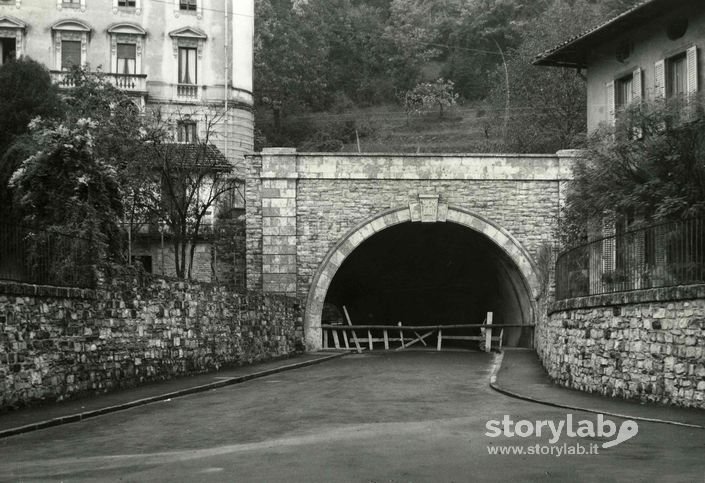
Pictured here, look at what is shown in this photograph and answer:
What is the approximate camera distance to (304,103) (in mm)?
66125

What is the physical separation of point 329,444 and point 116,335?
8403mm

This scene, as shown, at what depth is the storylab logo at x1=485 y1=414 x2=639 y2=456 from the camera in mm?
10602

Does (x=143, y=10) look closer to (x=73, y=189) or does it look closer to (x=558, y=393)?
(x=73, y=189)

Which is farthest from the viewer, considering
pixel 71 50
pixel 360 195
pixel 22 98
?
pixel 71 50

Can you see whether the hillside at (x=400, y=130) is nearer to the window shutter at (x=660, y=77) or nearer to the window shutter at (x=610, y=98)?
the window shutter at (x=610, y=98)

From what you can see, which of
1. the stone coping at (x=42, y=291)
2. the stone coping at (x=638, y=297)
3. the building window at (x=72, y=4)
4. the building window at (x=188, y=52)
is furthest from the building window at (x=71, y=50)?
the stone coping at (x=638, y=297)

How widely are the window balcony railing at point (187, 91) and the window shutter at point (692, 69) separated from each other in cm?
2809

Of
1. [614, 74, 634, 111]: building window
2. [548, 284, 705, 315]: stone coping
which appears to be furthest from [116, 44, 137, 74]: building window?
A: [548, 284, 705, 315]: stone coping

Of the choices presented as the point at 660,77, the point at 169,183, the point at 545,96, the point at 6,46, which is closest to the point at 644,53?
the point at 660,77

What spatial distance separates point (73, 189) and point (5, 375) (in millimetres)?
6682

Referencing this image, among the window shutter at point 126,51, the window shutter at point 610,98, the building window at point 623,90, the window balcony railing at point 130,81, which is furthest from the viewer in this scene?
the window shutter at point 126,51

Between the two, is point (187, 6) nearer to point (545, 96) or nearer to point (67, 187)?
point (545, 96)

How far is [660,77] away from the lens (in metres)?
26.7

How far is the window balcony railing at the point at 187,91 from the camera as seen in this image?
49438 millimetres
